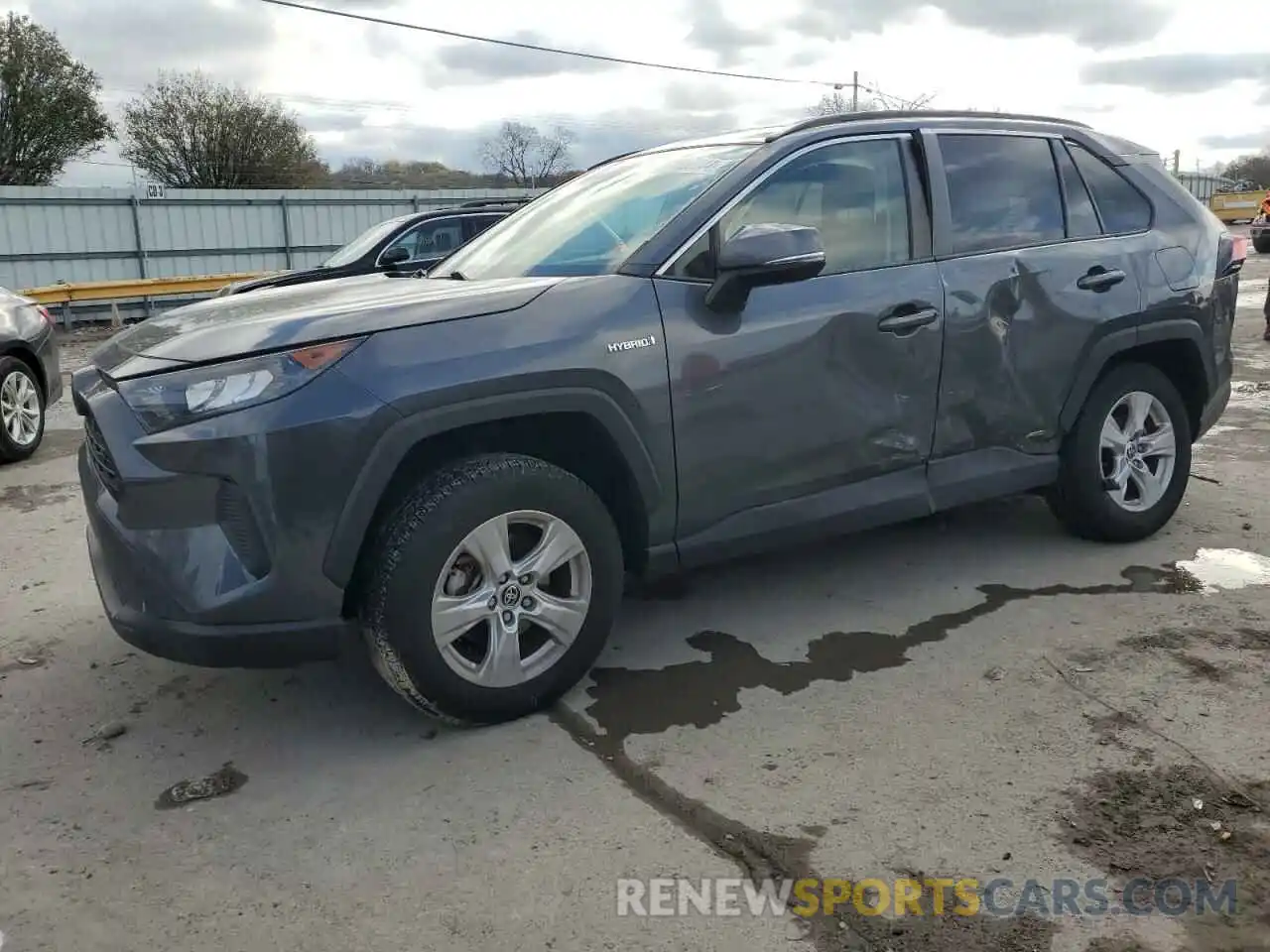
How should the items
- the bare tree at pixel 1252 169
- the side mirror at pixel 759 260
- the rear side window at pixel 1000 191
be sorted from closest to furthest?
1. the side mirror at pixel 759 260
2. the rear side window at pixel 1000 191
3. the bare tree at pixel 1252 169

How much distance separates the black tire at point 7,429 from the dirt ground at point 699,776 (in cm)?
318

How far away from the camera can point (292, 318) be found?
3025 mm

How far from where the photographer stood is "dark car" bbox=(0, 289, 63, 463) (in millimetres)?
7172

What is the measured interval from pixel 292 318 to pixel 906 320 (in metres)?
2.09

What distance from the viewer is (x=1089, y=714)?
3.27 m

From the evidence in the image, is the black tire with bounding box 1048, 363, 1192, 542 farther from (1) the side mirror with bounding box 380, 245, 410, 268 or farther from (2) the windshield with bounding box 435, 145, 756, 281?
(1) the side mirror with bounding box 380, 245, 410, 268

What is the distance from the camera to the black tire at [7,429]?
23.4 feet

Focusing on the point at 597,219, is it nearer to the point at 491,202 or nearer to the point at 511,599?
the point at 511,599

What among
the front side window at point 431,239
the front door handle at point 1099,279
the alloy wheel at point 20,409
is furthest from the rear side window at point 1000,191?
the front side window at point 431,239

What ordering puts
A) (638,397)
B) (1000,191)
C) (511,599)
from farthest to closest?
(1000,191) < (638,397) < (511,599)

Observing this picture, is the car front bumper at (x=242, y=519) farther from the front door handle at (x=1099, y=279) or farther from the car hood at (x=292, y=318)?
the front door handle at (x=1099, y=279)

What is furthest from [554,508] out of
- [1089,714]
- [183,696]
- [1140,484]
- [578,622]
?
[1140,484]

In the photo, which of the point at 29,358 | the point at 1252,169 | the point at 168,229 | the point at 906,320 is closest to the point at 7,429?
the point at 29,358

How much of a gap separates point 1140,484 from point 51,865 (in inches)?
170
